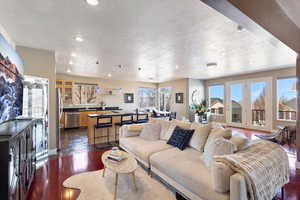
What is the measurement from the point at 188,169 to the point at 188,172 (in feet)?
0.17

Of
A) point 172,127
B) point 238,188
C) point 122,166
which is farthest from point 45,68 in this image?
point 238,188

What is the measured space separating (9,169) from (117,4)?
2.13 m

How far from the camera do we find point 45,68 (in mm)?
3521

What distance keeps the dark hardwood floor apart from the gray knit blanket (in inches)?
25.0

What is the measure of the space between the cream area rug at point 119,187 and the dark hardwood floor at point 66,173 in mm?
138

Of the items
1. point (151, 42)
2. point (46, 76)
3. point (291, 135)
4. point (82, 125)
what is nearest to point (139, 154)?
point (151, 42)

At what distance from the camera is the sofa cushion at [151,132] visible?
332cm

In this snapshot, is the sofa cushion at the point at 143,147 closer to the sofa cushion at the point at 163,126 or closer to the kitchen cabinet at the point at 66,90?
the sofa cushion at the point at 163,126

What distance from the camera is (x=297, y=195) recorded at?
2107mm

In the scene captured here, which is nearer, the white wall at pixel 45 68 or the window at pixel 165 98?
the white wall at pixel 45 68

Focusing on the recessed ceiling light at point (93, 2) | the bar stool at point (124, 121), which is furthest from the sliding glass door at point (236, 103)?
the recessed ceiling light at point (93, 2)

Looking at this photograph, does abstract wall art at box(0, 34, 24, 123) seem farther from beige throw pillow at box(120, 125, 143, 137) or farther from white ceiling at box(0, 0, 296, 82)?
beige throw pillow at box(120, 125, 143, 137)

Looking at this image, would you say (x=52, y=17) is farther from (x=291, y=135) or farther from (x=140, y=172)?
(x=291, y=135)

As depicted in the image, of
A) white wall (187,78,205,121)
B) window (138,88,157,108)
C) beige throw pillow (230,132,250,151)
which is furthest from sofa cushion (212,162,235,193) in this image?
window (138,88,157,108)
